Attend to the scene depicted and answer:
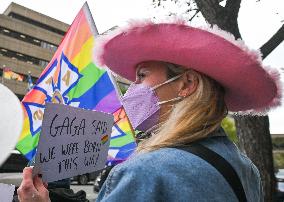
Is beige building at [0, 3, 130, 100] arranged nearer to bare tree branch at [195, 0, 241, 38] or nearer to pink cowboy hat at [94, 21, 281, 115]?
bare tree branch at [195, 0, 241, 38]

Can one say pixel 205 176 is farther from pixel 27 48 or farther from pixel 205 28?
pixel 27 48

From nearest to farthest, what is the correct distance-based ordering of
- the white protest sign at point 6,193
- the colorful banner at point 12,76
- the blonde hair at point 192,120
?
the blonde hair at point 192,120, the white protest sign at point 6,193, the colorful banner at point 12,76

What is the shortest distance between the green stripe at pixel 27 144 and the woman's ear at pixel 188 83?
109 inches

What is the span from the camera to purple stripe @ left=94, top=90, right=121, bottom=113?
4.41 m

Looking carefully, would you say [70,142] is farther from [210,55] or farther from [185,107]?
[210,55]

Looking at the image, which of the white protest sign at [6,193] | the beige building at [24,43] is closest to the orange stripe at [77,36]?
the white protest sign at [6,193]

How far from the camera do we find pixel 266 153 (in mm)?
5684

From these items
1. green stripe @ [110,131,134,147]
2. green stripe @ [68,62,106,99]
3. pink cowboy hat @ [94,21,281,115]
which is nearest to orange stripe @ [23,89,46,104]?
green stripe @ [68,62,106,99]

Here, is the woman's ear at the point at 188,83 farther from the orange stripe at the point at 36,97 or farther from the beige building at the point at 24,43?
the beige building at the point at 24,43

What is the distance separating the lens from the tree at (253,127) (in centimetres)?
566

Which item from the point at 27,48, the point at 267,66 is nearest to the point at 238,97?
the point at 267,66

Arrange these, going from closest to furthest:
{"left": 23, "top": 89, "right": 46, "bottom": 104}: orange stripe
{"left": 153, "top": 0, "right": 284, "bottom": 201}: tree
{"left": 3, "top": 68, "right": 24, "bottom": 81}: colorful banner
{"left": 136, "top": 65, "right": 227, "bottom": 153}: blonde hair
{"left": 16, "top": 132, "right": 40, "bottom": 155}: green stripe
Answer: {"left": 136, "top": 65, "right": 227, "bottom": 153}: blonde hair
{"left": 16, "top": 132, "right": 40, "bottom": 155}: green stripe
{"left": 23, "top": 89, "right": 46, "bottom": 104}: orange stripe
{"left": 153, "top": 0, "right": 284, "bottom": 201}: tree
{"left": 3, "top": 68, "right": 24, "bottom": 81}: colorful banner

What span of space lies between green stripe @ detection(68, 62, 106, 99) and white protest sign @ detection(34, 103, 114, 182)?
7.18 ft

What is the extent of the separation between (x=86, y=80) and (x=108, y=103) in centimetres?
32
